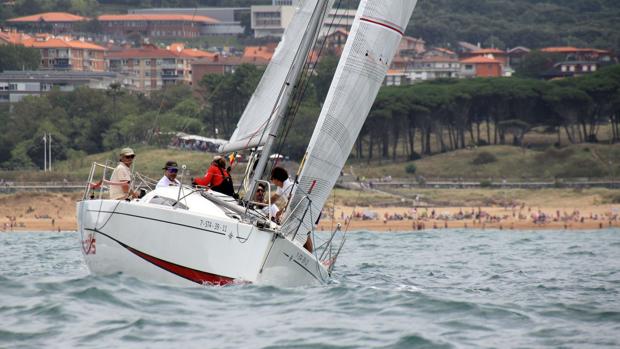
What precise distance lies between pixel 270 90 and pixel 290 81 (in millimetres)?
1309

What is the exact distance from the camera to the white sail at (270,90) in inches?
859

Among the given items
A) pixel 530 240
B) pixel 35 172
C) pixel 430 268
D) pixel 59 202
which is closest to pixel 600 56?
pixel 35 172

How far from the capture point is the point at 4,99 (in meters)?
128

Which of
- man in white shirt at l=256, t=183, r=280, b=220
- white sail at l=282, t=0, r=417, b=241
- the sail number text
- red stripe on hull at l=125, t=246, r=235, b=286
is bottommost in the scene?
red stripe on hull at l=125, t=246, r=235, b=286

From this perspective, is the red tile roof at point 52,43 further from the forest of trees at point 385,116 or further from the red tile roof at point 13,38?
the forest of trees at point 385,116

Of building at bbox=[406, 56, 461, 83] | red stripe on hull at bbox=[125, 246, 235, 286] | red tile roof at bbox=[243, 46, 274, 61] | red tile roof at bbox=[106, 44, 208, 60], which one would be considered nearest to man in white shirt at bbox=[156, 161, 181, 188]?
red stripe on hull at bbox=[125, 246, 235, 286]

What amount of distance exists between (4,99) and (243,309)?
114300mm

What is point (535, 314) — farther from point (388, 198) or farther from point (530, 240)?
point (388, 198)

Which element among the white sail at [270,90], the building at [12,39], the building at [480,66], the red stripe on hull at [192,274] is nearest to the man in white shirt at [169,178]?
the white sail at [270,90]

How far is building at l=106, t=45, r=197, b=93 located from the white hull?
14622 centimetres

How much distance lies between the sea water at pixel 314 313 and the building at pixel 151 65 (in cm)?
14267

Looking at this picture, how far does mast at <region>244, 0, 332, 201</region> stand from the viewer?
20375 mm

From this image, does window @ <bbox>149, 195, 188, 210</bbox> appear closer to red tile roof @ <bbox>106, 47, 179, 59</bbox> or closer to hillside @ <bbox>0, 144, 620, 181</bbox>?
hillside @ <bbox>0, 144, 620, 181</bbox>

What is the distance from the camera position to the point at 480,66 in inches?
6693
